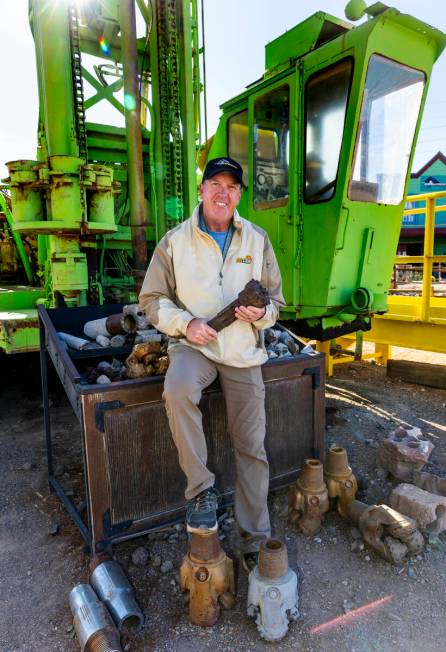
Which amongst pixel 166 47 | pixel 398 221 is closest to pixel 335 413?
pixel 398 221

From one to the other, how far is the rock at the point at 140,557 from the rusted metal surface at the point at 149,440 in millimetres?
136

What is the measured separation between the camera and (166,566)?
93.8 inches

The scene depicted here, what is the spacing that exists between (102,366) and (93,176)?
171 cm

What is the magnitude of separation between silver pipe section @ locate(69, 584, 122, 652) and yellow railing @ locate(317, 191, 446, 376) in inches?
148

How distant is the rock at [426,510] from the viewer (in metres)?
2.50

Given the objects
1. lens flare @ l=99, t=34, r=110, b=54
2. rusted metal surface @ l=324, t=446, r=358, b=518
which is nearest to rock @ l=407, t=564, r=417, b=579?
rusted metal surface @ l=324, t=446, r=358, b=518

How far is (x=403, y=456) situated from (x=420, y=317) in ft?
7.63

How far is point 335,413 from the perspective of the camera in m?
4.55

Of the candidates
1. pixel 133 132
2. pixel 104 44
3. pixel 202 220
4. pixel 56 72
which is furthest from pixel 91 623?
pixel 104 44

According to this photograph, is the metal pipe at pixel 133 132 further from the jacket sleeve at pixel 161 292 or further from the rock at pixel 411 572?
the rock at pixel 411 572

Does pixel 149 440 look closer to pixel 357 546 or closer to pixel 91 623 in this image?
pixel 91 623

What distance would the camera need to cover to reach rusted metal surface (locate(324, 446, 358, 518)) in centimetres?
271

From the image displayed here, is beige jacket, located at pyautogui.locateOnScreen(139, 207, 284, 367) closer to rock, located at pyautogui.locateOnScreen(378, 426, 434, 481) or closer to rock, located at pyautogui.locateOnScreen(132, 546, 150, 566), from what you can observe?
rock, located at pyautogui.locateOnScreen(132, 546, 150, 566)

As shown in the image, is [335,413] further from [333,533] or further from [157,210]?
[157,210]
